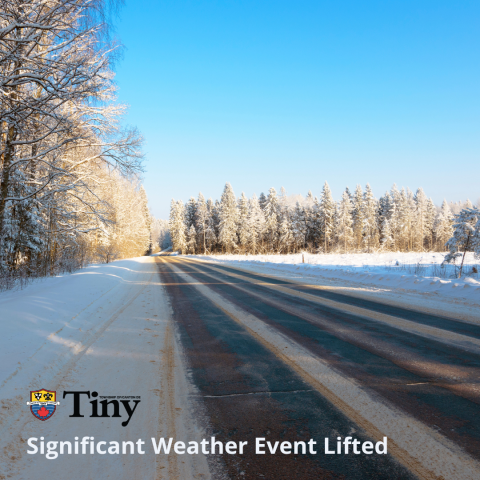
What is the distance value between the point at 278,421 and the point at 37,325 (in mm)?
4520

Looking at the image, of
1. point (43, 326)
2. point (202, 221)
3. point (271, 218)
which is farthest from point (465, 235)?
point (202, 221)

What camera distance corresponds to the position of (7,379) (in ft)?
10.5

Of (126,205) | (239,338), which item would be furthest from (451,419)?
(126,205)

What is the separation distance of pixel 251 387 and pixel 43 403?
2.14m

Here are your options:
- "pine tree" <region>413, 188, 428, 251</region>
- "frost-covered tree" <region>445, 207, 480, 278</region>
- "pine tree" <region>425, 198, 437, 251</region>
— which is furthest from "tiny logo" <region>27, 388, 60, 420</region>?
"pine tree" <region>425, 198, 437, 251</region>

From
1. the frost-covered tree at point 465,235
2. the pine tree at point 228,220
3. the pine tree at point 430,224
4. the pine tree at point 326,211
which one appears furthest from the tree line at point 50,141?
the pine tree at point 430,224

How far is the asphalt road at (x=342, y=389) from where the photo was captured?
213 centimetres

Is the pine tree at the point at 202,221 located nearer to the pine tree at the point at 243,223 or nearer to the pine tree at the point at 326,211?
the pine tree at the point at 243,223

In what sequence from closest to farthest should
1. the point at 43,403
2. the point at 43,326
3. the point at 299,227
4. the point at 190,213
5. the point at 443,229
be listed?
the point at 43,403, the point at 43,326, the point at 299,227, the point at 443,229, the point at 190,213

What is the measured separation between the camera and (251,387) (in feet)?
10.8

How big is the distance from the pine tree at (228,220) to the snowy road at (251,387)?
5583cm

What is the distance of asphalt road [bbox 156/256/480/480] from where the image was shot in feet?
7.00

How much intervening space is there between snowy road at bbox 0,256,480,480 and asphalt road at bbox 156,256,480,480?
0.05ft

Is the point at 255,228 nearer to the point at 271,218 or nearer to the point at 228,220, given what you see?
the point at 271,218
